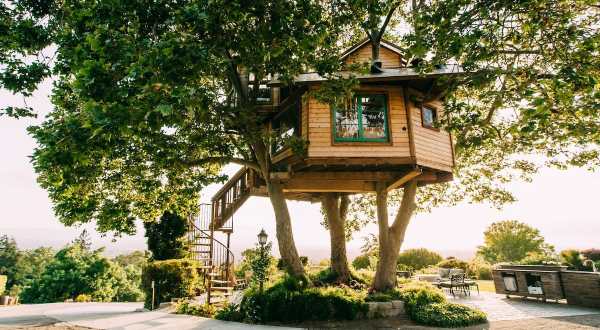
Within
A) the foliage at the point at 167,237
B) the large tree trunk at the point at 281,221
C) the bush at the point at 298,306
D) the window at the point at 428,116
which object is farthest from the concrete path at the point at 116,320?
the window at the point at 428,116

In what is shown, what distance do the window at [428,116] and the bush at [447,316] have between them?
19.6 ft

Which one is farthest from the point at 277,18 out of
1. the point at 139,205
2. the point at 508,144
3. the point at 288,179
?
the point at 508,144

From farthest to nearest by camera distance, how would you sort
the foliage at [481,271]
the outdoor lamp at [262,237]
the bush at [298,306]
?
1. the foliage at [481,271]
2. the outdoor lamp at [262,237]
3. the bush at [298,306]

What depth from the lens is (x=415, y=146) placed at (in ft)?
36.9

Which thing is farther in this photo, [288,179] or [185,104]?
[288,179]

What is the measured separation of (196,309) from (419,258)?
2093cm

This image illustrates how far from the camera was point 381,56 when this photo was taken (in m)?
14.3

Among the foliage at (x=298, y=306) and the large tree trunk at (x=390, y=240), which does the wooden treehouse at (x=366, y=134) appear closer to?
the large tree trunk at (x=390, y=240)

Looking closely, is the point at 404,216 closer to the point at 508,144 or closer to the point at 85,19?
the point at 508,144

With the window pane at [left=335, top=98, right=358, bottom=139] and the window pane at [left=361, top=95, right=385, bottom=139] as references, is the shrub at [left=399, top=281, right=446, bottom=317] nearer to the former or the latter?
the window pane at [left=361, top=95, right=385, bottom=139]

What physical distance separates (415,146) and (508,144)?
471 centimetres

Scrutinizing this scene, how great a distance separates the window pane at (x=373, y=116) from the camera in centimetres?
1130

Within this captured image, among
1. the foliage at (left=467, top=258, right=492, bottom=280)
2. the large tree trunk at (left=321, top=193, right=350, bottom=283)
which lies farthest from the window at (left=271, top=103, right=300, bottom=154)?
the foliage at (left=467, top=258, right=492, bottom=280)

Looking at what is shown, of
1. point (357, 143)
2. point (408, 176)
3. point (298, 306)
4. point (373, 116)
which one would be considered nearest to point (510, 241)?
point (408, 176)
